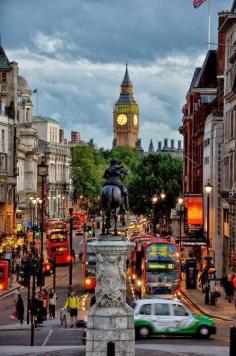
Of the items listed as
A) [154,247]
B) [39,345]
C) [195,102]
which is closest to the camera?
[39,345]

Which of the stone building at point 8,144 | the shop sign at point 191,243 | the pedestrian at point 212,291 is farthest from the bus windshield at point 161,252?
the stone building at point 8,144

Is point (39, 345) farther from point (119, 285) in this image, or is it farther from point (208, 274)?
point (208, 274)

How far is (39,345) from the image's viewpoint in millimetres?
39688

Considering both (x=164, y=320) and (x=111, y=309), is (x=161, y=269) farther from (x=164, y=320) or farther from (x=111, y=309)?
(x=111, y=309)

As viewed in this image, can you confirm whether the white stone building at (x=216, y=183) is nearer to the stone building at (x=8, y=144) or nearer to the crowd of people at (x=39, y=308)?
the crowd of people at (x=39, y=308)

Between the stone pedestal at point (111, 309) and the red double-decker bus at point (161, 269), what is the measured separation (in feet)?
88.9

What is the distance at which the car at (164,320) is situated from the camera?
41.1 m

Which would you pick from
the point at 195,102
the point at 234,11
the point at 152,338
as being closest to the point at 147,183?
the point at 195,102

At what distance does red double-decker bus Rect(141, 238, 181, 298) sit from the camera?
60.2 meters

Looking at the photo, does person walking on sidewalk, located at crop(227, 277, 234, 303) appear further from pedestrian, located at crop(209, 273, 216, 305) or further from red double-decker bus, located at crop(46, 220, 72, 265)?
red double-decker bus, located at crop(46, 220, 72, 265)

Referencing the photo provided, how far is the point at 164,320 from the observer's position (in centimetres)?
4112

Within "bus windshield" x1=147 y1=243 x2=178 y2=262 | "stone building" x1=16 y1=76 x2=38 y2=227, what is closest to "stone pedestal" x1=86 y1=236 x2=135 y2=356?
"bus windshield" x1=147 y1=243 x2=178 y2=262

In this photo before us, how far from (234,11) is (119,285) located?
4927 cm

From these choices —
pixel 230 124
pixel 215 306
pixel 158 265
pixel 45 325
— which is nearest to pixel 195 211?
pixel 230 124
